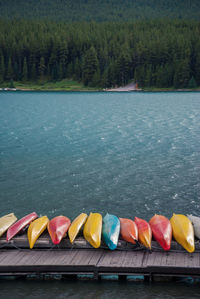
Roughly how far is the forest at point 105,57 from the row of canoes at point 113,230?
431 feet

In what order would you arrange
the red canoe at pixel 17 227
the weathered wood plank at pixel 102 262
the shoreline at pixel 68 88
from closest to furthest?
1. the weathered wood plank at pixel 102 262
2. the red canoe at pixel 17 227
3. the shoreline at pixel 68 88

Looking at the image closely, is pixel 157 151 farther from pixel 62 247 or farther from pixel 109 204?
pixel 62 247

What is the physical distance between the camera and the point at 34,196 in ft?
85.4

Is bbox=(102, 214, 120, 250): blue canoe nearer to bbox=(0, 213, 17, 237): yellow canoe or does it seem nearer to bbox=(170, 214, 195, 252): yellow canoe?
bbox=(170, 214, 195, 252): yellow canoe

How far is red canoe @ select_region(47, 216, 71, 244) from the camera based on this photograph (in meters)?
16.5

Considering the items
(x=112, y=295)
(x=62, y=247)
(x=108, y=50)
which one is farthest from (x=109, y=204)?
(x=108, y=50)

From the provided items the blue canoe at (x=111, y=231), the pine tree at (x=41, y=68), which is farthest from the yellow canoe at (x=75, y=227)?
the pine tree at (x=41, y=68)

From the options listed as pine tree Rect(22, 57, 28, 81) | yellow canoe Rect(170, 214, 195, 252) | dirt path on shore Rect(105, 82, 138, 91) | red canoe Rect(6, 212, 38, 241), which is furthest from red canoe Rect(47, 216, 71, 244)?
pine tree Rect(22, 57, 28, 81)

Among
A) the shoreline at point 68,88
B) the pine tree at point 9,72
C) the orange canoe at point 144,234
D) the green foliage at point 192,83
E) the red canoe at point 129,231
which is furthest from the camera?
the pine tree at point 9,72

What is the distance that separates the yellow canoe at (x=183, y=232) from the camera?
15.7m

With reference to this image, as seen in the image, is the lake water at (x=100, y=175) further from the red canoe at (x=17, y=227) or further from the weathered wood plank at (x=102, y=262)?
the red canoe at (x=17, y=227)

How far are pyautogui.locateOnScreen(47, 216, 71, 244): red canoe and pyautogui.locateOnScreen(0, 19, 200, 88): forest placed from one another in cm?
13226

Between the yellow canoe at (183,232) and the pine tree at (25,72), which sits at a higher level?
the pine tree at (25,72)

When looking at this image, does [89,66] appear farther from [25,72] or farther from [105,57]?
[25,72]
